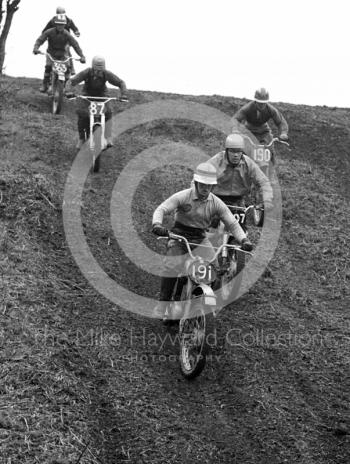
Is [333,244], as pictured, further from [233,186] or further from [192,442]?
[192,442]

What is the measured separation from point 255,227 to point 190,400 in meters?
6.73

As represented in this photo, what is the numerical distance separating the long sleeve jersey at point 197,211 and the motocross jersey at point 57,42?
404 inches

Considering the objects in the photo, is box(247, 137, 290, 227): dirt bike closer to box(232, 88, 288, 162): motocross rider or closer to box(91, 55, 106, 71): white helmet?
box(232, 88, 288, 162): motocross rider

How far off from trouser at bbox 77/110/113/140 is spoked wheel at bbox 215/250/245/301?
5549mm

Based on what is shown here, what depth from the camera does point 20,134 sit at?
52.8 feet

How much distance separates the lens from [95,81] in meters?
14.4

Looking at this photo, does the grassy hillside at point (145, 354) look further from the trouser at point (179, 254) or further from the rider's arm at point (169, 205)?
the rider's arm at point (169, 205)

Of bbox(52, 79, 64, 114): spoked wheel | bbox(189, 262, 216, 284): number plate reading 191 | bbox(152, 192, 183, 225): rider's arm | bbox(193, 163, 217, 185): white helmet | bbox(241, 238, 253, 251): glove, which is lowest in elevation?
bbox(52, 79, 64, 114): spoked wheel

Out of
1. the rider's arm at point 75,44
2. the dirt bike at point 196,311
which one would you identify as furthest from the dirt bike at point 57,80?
the dirt bike at point 196,311

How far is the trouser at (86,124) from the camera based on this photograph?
14.2 metres

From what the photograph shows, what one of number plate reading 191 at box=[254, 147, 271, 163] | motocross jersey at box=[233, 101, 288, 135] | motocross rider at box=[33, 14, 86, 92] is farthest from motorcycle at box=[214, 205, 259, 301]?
motocross rider at box=[33, 14, 86, 92]

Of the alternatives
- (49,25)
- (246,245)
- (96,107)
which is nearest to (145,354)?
(246,245)

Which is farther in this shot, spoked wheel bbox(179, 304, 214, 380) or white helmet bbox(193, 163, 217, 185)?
white helmet bbox(193, 163, 217, 185)

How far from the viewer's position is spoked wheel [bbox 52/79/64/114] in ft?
58.7
